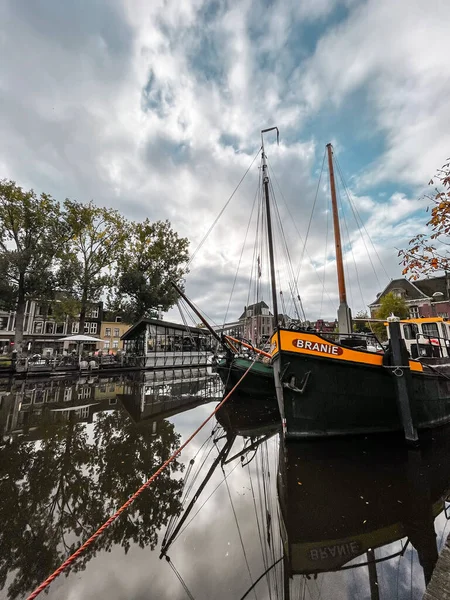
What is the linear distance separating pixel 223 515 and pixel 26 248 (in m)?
26.1

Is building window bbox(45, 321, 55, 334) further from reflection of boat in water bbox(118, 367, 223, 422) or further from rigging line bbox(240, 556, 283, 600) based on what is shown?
rigging line bbox(240, 556, 283, 600)

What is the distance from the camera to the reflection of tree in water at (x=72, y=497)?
9.25 ft

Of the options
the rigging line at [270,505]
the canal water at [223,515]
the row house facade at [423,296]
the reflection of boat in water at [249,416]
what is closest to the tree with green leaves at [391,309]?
the row house facade at [423,296]

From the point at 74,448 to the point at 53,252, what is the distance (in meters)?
22.3

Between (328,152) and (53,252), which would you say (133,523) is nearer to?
(328,152)

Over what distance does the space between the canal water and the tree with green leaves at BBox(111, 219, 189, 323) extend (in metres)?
21.7

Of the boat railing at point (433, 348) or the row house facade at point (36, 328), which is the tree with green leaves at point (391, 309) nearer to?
the boat railing at point (433, 348)

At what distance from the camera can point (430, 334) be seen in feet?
30.2

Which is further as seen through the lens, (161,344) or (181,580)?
(161,344)

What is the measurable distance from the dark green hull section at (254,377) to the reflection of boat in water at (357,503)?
5.67 meters

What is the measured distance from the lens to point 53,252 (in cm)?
2312

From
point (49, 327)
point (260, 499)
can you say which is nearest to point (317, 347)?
point (260, 499)

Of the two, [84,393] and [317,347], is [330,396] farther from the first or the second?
[84,393]

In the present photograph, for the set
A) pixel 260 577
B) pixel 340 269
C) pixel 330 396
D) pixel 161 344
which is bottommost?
pixel 260 577
